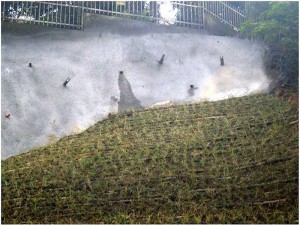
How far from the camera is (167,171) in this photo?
21.1 feet

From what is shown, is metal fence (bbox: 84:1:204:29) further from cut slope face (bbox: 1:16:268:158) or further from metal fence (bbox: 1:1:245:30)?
cut slope face (bbox: 1:16:268:158)

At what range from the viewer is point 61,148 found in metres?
7.15

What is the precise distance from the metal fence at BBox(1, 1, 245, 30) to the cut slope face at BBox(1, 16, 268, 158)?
0.59ft

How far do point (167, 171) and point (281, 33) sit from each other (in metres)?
3.96

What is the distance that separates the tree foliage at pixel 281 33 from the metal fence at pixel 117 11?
2.83ft

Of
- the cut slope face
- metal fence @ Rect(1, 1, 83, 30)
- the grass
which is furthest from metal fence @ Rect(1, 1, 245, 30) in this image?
the grass

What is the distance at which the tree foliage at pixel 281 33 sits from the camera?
813 centimetres

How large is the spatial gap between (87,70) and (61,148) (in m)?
1.93

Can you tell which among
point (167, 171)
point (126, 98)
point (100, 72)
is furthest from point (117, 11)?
point (167, 171)

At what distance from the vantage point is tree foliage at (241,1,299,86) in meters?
8.13

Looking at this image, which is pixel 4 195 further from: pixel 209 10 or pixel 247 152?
pixel 209 10

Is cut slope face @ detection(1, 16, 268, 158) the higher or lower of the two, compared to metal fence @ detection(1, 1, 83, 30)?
lower

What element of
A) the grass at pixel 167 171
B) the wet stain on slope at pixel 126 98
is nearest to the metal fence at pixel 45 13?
the wet stain on slope at pixel 126 98

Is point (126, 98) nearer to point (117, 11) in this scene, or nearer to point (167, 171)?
point (117, 11)
